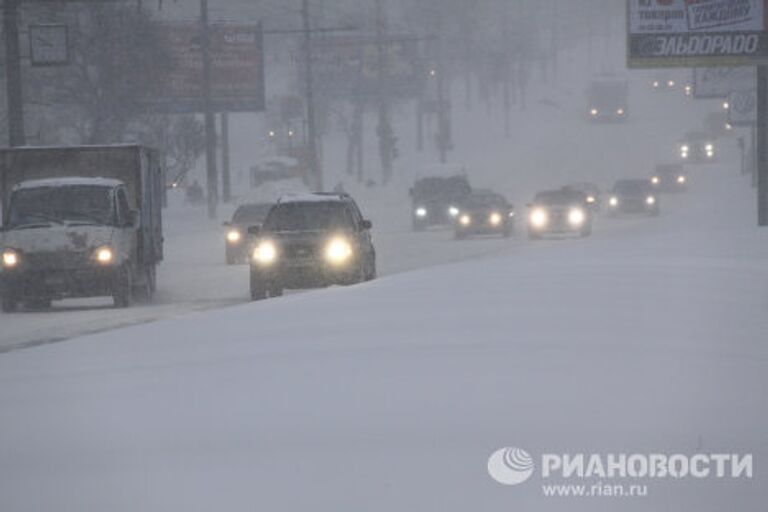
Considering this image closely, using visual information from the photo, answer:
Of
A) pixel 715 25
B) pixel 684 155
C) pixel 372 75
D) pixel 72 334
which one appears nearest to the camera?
pixel 72 334

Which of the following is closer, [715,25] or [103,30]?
[715,25]

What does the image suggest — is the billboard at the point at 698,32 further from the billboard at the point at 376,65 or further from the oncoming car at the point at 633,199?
the billboard at the point at 376,65

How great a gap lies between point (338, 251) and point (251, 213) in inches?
617

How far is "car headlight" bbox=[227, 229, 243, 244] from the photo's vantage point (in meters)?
37.9

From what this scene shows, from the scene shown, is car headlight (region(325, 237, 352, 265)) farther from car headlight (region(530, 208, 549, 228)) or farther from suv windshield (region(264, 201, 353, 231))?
car headlight (region(530, 208, 549, 228))

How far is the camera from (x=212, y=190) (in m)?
59.3

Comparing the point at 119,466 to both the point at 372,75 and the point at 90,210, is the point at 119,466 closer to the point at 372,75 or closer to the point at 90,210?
the point at 90,210

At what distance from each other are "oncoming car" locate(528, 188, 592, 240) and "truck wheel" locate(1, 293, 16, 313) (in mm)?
24058

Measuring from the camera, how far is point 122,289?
23.6 m

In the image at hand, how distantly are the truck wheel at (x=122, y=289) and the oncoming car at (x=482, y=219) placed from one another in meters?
24.8

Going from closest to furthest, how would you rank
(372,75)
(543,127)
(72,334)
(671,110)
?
(72,334) → (372,75) → (543,127) → (671,110)

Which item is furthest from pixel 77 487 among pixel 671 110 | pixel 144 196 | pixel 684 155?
pixel 671 110

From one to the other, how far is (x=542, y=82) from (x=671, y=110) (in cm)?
3073

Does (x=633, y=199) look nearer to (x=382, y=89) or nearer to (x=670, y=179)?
(x=670, y=179)
